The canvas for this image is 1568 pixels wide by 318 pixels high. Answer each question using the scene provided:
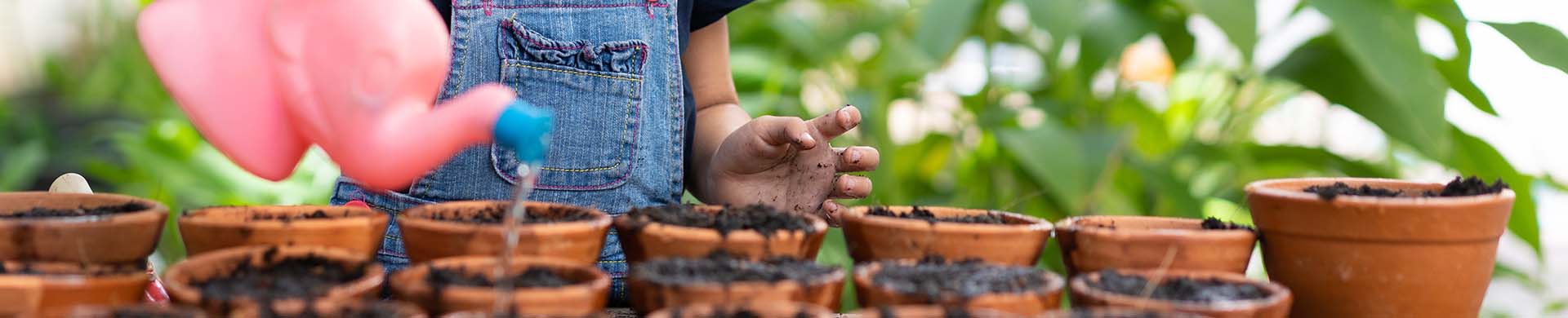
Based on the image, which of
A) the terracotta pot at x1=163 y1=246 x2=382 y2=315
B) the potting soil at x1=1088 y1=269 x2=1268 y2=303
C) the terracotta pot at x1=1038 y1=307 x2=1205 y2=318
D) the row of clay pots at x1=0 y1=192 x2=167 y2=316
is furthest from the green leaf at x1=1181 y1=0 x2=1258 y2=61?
the row of clay pots at x1=0 y1=192 x2=167 y2=316

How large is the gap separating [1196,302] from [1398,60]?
753mm

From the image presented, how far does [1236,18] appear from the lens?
1.49 meters

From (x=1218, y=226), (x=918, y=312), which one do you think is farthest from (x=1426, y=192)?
(x=918, y=312)

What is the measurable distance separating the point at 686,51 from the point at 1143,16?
74 cm

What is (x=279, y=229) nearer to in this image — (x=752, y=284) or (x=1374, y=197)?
(x=752, y=284)

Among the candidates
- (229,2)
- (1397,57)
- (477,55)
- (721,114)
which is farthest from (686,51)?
(1397,57)

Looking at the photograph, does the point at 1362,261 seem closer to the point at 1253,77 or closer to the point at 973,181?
the point at 1253,77

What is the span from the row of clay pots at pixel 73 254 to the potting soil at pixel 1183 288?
0.65 meters

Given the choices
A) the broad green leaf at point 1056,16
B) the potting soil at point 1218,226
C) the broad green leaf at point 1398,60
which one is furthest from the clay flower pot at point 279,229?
the broad green leaf at point 1398,60

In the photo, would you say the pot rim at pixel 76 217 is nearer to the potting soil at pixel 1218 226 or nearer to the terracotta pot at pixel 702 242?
the terracotta pot at pixel 702 242

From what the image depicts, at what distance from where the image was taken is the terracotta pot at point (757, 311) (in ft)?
2.42

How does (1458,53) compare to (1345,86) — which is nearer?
(1458,53)

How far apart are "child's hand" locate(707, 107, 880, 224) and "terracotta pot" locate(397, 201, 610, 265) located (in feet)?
0.95

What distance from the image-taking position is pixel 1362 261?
0.92 metres
